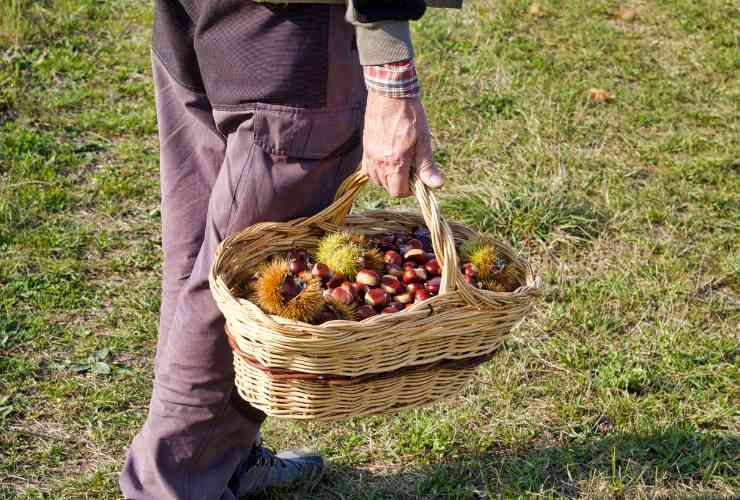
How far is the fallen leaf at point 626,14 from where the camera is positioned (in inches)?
222

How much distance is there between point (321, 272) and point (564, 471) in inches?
45.2

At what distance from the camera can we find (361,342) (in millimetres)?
1732

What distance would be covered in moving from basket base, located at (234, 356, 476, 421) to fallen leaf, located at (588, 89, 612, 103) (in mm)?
3143

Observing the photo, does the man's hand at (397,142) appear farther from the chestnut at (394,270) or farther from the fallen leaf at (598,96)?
the fallen leaf at (598,96)

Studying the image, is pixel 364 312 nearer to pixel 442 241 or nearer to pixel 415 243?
pixel 442 241

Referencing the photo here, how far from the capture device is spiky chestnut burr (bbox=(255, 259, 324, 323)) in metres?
1.80

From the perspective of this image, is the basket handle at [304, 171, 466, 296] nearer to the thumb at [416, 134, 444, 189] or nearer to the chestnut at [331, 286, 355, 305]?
the thumb at [416, 134, 444, 189]

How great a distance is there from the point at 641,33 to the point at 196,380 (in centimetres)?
430

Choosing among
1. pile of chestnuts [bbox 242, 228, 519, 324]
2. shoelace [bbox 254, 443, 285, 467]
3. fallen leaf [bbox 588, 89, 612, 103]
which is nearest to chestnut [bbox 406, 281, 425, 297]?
pile of chestnuts [bbox 242, 228, 519, 324]

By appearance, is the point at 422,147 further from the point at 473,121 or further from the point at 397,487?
the point at 473,121

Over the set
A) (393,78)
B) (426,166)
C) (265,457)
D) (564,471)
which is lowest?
(564,471)

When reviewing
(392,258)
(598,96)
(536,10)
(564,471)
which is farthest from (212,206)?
(536,10)

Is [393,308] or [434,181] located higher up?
[434,181]

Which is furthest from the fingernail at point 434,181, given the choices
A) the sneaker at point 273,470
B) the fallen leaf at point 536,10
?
the fallen leaf at point 536,10
